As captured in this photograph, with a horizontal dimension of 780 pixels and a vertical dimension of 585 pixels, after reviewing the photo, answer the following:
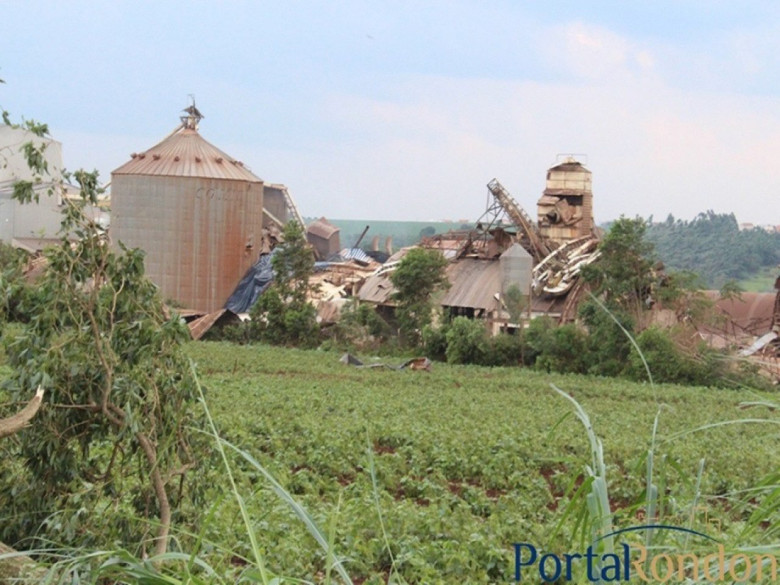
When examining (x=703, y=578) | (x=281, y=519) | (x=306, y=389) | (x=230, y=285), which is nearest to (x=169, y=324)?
(x=281, y=519)

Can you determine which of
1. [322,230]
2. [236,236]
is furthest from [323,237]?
[236,236]

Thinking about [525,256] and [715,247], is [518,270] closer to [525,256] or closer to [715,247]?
[525,256]

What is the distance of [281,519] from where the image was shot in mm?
8336

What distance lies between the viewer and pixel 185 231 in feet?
129

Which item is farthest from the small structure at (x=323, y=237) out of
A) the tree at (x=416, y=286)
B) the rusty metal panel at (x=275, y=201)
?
the tree at (x=416, y=286)

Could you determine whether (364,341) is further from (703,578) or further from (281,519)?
(703,578)

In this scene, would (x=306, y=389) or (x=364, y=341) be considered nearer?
(x=306, y=389)

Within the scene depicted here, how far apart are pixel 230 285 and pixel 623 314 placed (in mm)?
17243

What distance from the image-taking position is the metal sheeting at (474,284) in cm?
3569

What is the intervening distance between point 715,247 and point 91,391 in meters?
66.3

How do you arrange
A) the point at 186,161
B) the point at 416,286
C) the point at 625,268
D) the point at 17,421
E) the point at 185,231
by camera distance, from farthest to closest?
the point at 186,161 → the point at 185,231 → the point at 416,286 → the point at 625,268 → the point at 17,421

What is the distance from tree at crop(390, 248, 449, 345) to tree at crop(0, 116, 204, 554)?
91.2 ft

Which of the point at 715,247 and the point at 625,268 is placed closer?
the point at 625,268

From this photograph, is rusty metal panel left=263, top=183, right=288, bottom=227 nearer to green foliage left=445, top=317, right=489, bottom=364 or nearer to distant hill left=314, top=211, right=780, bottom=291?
distant hill left=314, top=211, right=780, bottom=291
